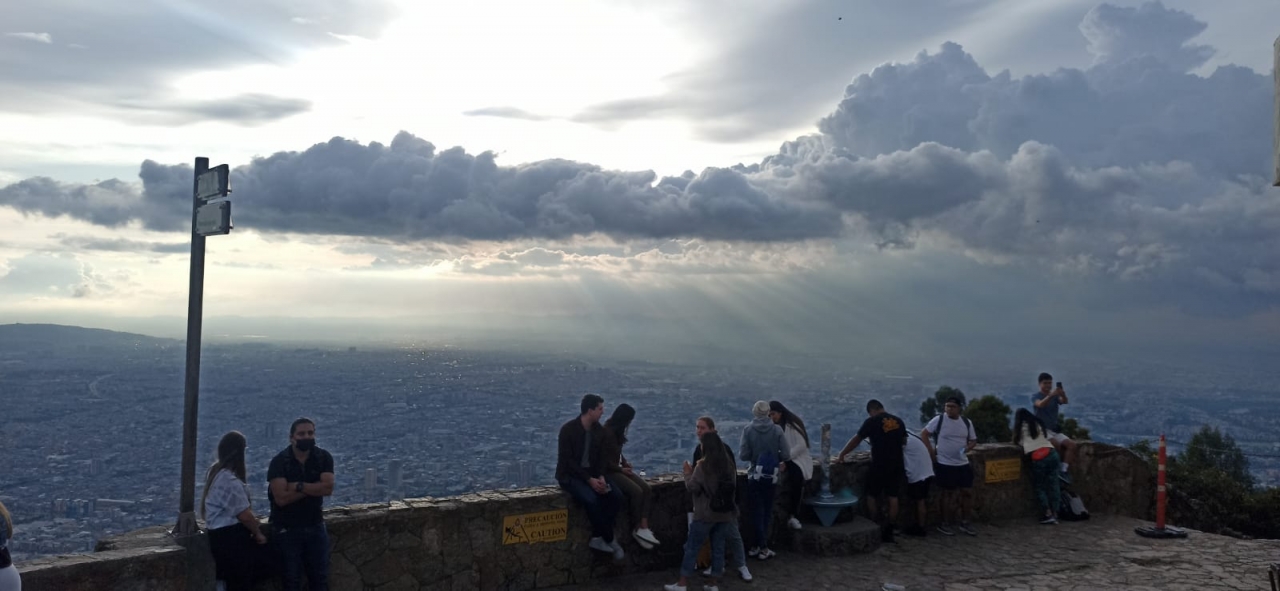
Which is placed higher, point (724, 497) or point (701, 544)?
point (724, 497)

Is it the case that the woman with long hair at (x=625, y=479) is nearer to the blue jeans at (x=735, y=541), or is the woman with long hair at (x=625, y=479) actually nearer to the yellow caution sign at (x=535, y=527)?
the yellow caution sign at (x=535, y=527)

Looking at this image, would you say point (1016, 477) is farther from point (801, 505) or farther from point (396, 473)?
point (396, 473)

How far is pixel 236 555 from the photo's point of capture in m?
5.75

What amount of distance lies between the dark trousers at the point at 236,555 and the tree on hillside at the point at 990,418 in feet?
80.4

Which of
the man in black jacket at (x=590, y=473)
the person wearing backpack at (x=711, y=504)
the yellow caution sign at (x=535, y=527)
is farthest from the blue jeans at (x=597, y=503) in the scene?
the person wearing backpack at (x=711, y=504)

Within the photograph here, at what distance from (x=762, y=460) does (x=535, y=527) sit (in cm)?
243

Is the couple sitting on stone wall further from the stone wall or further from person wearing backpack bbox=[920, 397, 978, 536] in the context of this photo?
person wearing backpack bbox=[920, 397, 978, 536]

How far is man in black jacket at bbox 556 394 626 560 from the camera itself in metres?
7.53

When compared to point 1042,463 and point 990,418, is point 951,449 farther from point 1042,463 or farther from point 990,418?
point 990,418

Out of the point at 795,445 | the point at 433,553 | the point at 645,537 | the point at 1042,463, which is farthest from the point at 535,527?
the point at 1042,463

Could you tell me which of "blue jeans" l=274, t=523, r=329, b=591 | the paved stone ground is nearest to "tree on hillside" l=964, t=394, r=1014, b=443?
the paved stone ground

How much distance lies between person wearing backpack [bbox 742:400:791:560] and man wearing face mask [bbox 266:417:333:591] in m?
4.13

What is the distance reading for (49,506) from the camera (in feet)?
54.8

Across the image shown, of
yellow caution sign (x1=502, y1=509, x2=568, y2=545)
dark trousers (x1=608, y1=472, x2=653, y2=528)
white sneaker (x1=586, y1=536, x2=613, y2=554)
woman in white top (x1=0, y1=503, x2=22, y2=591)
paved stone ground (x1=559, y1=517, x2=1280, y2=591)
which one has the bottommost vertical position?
paved stone ground (x1=559, y1=517, x2=1280, y2=591)
